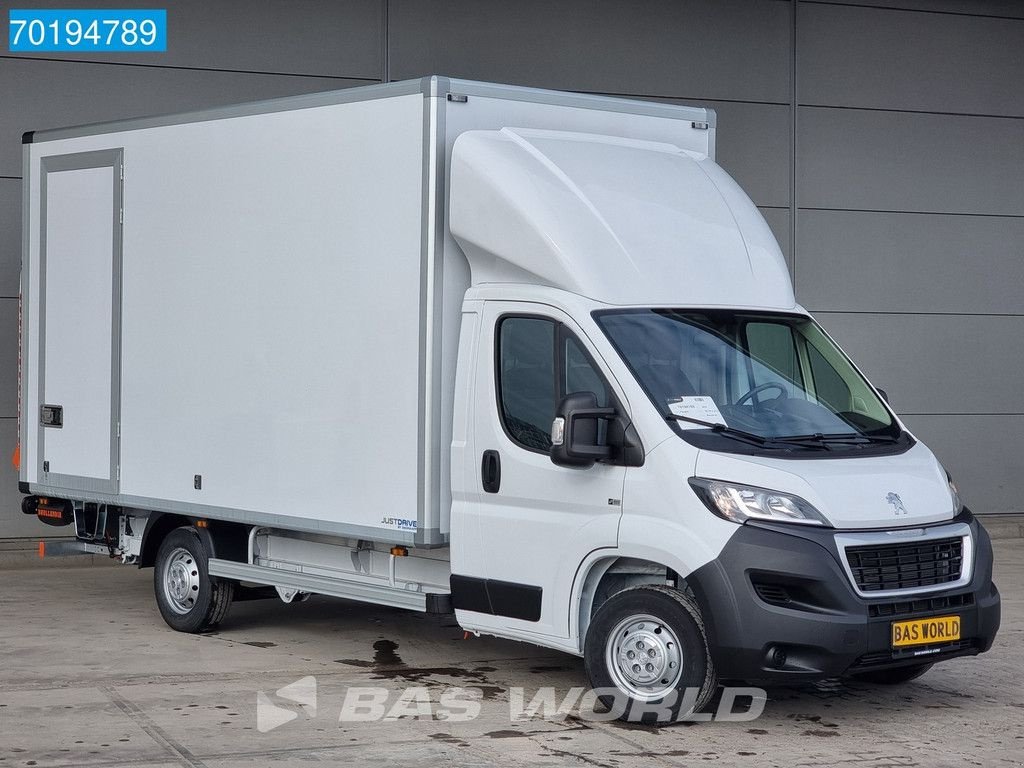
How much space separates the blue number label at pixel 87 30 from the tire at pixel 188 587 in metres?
6.33

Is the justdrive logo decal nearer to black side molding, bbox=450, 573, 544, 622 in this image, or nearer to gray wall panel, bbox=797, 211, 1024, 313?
black side molding, bbox=450, 573, 544, 622

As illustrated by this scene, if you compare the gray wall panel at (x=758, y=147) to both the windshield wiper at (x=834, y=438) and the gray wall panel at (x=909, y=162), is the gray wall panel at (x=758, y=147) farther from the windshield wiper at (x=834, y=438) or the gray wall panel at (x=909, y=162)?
the windshield wiper at (x=834, y=438)

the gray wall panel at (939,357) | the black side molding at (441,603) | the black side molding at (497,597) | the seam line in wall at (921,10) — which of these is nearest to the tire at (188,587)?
the black side molding at (441,603)

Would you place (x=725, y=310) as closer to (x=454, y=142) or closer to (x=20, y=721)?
(x=454, y=142)

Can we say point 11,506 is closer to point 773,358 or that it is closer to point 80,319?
point 80,319

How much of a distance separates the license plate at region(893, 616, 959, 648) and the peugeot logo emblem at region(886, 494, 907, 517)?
535mm

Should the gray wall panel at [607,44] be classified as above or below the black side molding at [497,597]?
above

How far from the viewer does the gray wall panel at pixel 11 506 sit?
1472cm

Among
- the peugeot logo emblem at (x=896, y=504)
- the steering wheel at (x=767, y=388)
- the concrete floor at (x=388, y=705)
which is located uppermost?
the steering wheel at (x=767, y=388)

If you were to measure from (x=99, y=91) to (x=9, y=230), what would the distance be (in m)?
1.63

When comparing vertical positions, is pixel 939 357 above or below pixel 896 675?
above

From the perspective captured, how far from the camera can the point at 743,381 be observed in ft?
26.6

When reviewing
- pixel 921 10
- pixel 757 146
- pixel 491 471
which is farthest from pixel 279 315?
pixel 921 10

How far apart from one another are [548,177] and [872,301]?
10123mm
